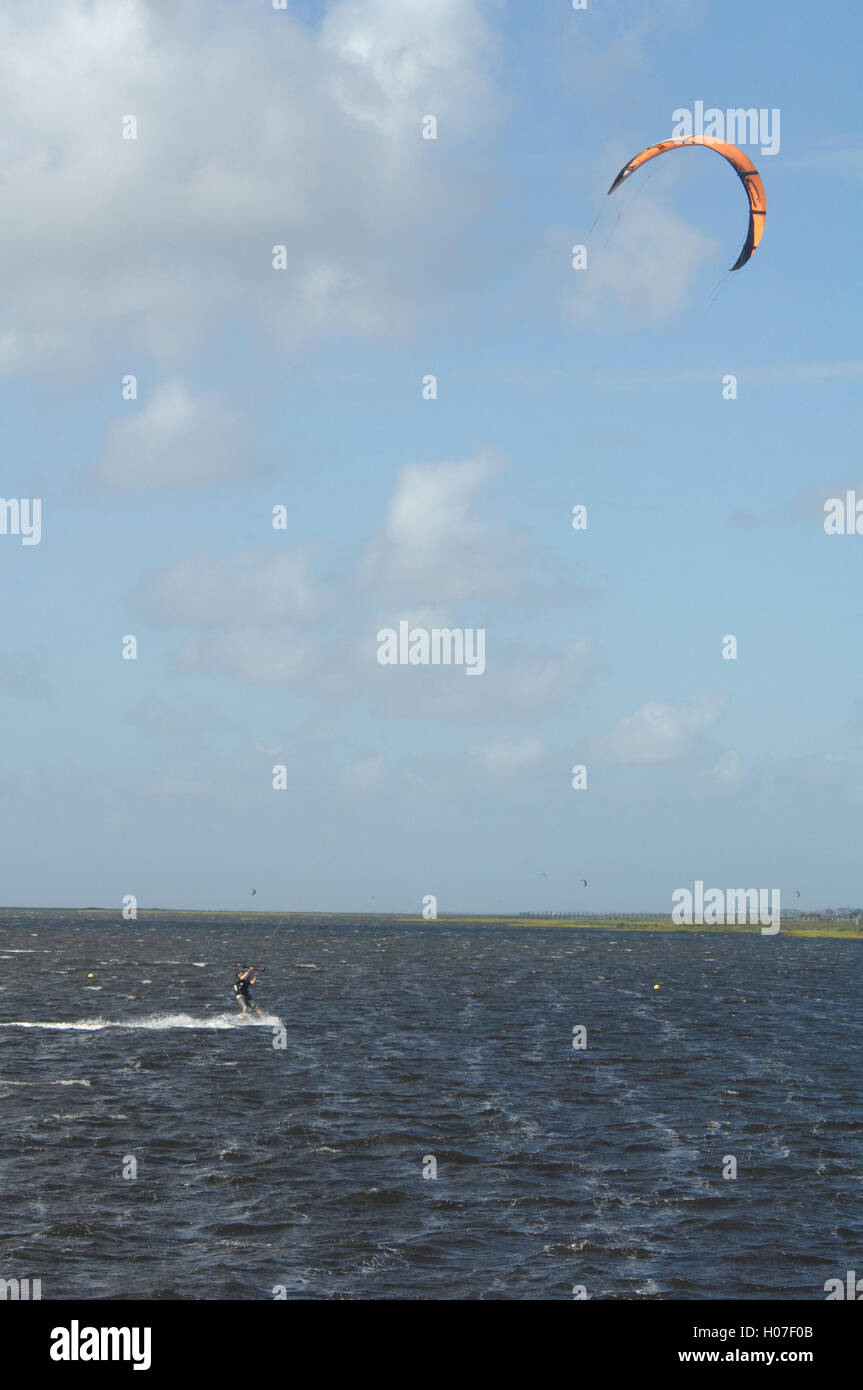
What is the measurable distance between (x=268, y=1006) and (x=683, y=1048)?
88.8 ft

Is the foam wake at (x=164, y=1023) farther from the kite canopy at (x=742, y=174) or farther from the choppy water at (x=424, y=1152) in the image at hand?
the kite canopy at (x=742, y=174)

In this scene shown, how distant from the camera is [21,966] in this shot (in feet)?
364

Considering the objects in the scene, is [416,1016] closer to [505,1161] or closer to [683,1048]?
[683,1048]

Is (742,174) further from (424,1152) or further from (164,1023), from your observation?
(164,1023)

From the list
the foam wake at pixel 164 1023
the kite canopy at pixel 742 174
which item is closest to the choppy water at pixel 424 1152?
the foam wake at pixel 164 1023

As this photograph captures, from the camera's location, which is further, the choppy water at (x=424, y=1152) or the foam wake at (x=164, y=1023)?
the foam wake at (x=164, y=1023)

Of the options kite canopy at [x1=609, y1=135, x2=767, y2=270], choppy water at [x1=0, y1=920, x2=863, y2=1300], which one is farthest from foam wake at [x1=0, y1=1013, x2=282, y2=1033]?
kite canopy at [x1=609, y1=135, x2=767, y2=270]

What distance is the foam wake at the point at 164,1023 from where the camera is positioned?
61.2m

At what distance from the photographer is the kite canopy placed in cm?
4384

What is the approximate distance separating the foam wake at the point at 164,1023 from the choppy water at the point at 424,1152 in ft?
1.13

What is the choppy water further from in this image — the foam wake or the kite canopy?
the kite canopy

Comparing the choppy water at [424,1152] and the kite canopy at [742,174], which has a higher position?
the kite canopy at [742,174]

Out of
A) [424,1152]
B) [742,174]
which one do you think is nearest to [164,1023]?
[424,1152]
